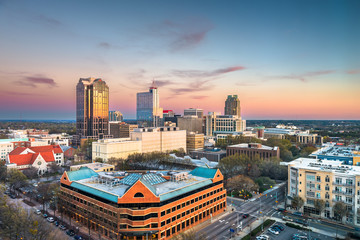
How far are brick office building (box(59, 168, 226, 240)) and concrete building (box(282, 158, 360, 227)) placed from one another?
2257 centimetres

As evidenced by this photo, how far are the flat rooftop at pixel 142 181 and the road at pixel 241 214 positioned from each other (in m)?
10.6

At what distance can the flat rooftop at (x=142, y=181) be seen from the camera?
190ft

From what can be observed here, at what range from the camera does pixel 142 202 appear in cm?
5450

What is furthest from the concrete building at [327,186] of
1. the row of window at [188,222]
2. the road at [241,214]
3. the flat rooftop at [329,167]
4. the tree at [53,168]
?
the tree at [53,168]

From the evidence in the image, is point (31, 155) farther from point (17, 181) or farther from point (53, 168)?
point (17, 181)

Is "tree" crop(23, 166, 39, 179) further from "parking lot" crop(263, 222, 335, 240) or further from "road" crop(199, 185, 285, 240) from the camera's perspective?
"parking lot" crop(263, 222, 335, 240)

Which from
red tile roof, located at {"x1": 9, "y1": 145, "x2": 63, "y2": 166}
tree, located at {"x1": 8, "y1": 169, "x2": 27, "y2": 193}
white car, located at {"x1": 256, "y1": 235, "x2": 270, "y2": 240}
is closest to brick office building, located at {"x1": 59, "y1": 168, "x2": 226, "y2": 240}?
white car, located at {"x1": 256, "y1": 235, "x2": 270, "y2": 240}

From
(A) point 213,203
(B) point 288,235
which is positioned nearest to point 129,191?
(A) point 213,203

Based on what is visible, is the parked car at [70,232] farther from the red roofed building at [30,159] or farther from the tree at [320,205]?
the red roofed building at [30,159]

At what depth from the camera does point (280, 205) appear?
78.1m

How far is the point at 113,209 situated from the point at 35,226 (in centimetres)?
1560

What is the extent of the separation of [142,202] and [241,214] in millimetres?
32108

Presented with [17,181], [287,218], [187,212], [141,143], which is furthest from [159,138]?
[287,218]

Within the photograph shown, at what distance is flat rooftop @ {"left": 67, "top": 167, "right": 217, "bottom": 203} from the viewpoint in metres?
58.0
